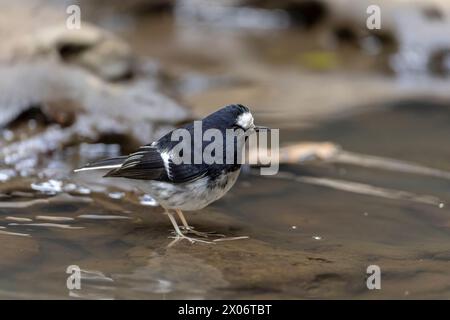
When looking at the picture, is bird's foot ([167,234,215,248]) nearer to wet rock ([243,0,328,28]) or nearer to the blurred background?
the blurred background

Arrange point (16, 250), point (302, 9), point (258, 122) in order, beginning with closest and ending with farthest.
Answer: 1. point (16, 250)
2. point (258, 122)
3. point (302, 9)

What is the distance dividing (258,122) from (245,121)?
10.5ft

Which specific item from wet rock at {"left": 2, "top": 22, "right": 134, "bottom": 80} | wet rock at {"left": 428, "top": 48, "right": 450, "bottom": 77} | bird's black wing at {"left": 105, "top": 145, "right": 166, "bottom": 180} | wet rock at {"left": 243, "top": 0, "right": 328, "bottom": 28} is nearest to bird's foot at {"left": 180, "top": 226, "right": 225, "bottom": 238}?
bird's black wing at {"left": 105, "top": 145, "right": 166, "bottom": 180}

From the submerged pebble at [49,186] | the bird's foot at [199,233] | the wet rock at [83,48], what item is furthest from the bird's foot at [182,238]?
the wet rock at [83,48]

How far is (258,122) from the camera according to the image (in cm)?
795

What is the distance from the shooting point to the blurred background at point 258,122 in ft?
14.3

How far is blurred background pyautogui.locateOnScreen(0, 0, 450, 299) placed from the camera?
4359mm

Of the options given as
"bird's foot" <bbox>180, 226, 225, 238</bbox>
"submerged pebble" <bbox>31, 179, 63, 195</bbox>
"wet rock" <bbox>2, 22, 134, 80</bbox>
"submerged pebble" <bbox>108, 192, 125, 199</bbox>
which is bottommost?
"bird's foot" <bbox>180, 226, 225, 238</bbox>

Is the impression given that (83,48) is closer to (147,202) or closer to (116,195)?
(116,195)

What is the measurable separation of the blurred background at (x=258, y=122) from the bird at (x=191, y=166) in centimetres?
29

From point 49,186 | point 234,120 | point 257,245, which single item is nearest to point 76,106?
point 49,186

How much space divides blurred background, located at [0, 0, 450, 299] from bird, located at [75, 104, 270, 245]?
294 mm
